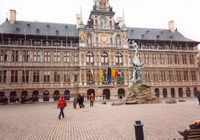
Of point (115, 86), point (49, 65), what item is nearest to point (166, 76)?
point (115, 86)

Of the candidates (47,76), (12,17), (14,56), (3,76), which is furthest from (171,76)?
(12,17)

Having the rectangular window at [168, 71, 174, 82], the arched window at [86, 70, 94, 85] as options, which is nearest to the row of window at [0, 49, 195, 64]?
the rectangular window at [168, 71, 174, 82]

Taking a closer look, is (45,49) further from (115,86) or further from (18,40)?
(115,86)

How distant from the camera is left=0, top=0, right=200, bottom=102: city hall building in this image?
38.0m

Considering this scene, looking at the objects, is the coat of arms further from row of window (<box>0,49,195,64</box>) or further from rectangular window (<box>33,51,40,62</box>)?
rectangular window (<box>33,51,40,62</box>)

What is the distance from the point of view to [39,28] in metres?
42.4

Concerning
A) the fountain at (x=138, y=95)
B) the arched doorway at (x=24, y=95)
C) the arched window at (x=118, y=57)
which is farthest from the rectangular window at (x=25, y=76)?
the fountain at (x=138, y=95)

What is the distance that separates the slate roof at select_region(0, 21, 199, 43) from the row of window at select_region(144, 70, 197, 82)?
889cm

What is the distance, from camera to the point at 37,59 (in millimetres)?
39281

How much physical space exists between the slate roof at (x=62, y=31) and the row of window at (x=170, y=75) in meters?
8.89

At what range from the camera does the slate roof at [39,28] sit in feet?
131

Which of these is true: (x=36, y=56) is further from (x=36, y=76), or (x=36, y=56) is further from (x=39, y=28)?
(x=39, y=28)

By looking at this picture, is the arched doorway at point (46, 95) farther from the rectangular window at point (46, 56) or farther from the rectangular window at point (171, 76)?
the rectangular window at point (171, 76)

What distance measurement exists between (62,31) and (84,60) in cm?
938
